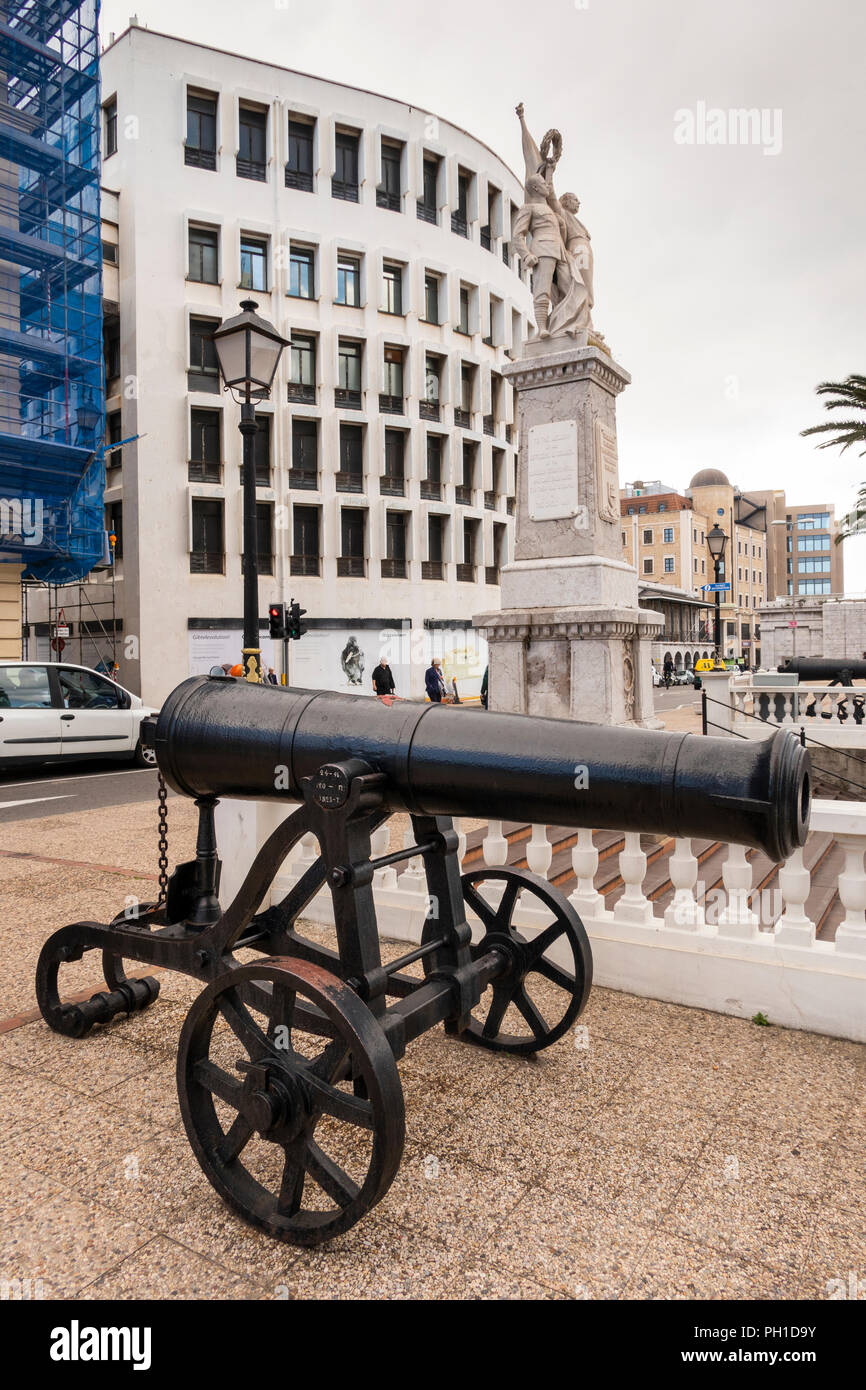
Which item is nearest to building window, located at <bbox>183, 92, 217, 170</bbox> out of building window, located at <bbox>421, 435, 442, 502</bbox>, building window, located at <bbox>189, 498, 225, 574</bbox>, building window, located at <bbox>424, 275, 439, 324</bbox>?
building window, located at <bbox>424, 275, 439, 324</bbox>

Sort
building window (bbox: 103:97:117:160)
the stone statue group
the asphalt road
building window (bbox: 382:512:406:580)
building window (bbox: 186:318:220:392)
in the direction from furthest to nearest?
building window (bbox: 382:512:406:580)
building window (bbox: 103:97:117:160)
building window (bbox: 186:318:220:392)
the asphalt road
the stone statue group

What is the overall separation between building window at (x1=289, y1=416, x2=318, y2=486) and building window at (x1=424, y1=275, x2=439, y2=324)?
6659 mm

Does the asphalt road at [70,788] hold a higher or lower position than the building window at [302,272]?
lower

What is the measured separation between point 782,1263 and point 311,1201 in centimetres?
126

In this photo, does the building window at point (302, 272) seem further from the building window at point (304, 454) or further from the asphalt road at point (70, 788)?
the asphalt road at point (70, 788)

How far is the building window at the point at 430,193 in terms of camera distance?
30531 mm

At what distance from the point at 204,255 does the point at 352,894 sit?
28.2 m

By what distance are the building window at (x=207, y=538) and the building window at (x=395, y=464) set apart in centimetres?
627

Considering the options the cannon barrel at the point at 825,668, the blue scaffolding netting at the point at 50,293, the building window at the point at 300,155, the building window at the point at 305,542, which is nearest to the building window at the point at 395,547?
the building window at the point at 305,542

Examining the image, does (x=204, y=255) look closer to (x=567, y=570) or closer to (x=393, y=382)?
(x=393, y=382)

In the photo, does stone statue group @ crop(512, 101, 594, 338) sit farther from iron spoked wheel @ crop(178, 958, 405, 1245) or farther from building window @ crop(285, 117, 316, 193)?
building window @ crop(285, 117, 316, 193)

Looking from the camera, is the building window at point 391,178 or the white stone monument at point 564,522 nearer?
the white stone monument at point 564,522

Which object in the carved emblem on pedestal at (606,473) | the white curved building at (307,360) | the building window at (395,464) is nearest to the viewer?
the carved emblem on pedestal at (606,473)

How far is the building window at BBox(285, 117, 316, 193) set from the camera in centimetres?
2745
